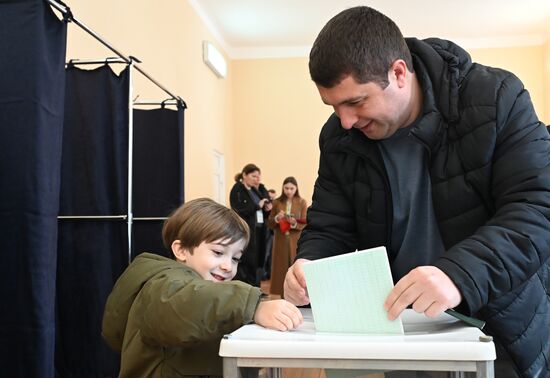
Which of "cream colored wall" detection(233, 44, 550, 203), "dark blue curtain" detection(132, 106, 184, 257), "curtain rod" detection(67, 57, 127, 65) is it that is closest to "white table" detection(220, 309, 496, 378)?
"curtain rod" detection(67, 57, 127, 65)

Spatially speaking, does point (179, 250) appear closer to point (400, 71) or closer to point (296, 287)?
point (296, 287)

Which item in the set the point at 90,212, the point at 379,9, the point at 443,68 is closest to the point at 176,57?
the point at 379,9

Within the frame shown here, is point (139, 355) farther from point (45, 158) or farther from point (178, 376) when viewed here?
point (45, 158)

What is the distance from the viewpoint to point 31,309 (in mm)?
1699

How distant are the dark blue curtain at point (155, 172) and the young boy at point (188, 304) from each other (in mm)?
2155

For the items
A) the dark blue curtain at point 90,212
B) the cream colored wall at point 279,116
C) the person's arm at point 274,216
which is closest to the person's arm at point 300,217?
the person's arm at point 274,216

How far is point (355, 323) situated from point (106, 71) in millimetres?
2224

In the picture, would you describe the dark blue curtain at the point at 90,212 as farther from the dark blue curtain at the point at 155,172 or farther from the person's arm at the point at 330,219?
the person's arm at the point at 330,219

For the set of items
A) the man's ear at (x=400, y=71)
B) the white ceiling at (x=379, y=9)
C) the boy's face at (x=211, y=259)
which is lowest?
the boy's face at (x=211, y=259)

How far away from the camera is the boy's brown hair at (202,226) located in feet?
4.43

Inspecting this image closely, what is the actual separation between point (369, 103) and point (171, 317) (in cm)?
52

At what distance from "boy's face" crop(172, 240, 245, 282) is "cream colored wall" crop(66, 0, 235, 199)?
238 centimetres

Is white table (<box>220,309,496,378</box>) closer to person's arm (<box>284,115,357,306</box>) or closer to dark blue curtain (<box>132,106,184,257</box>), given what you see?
person's arm (<box>284,115,357,306</box>)

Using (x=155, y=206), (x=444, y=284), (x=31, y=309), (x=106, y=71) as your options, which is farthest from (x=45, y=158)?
(x=155, y=206)
